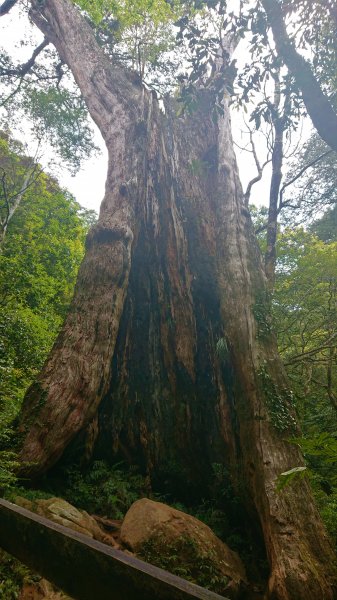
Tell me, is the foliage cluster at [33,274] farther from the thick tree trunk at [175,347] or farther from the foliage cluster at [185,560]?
the foliage cluster at [185,560]

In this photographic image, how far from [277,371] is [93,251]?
8.61 ft

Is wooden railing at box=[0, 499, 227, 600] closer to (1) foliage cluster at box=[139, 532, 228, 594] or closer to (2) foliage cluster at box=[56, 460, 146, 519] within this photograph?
(1) foliage cluster at box=[139, 532, 228, 594]

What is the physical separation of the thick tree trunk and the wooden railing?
5.21 feet

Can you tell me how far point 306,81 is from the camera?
10.0 feet

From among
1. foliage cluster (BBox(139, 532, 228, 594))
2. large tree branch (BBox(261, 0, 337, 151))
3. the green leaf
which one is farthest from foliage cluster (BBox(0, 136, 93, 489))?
→ large tree branch (BBox(261, 0, 337, 151))

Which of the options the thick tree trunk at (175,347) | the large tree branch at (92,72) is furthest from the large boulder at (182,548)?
the large tree branch at (92,72)

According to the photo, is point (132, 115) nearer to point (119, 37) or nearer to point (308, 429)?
point (119, 37)

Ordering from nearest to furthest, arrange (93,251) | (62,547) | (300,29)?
(62,547), (300,29), (93,251)

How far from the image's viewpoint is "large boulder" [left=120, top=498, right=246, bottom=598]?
8.68 ft

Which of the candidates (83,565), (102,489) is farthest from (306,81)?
(102,489)

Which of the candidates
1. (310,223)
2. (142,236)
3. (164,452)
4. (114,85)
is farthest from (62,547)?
(310,223)

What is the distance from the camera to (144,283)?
199 inches

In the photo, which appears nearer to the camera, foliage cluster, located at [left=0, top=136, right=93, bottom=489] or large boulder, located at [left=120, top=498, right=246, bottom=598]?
large boulder, located at [left=120, top=498, right=246, bottom=598]

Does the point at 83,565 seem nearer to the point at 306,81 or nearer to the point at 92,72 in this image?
the point at 306,81
